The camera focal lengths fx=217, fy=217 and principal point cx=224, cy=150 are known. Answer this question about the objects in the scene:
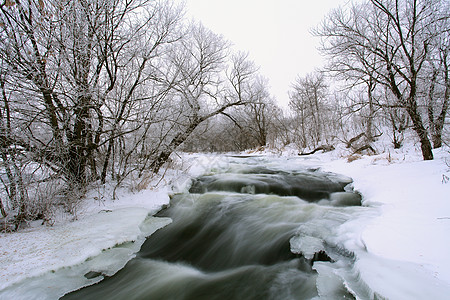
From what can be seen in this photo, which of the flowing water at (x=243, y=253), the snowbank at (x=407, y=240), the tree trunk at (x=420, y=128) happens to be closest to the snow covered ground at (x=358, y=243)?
the snowbank at (x=407, y=240)

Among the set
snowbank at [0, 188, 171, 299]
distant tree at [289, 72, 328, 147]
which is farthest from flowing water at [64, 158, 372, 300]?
distant tree at [289, 72, 328, 147]

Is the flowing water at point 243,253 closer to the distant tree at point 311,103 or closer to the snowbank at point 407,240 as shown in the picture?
the snowbank at point 407,240

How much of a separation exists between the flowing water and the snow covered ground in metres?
0.21

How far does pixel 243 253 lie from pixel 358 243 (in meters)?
1.71

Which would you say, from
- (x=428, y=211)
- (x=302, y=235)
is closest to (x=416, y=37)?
(x=428, y=211)

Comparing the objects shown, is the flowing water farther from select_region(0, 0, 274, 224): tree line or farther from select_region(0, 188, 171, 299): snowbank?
select_region(0, 0, 274, 224): tree line

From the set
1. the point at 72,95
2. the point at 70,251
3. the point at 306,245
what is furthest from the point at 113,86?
the point at 306,245

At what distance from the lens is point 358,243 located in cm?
256

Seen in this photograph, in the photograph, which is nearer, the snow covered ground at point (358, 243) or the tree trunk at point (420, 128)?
the snow covered ground at point (358, 243)

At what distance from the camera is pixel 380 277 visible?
191cm

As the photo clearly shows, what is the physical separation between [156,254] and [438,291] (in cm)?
335

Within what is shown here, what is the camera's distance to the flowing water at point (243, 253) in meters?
2.47

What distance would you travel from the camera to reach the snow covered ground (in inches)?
75.2

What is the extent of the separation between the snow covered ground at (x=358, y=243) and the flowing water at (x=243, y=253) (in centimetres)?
21
